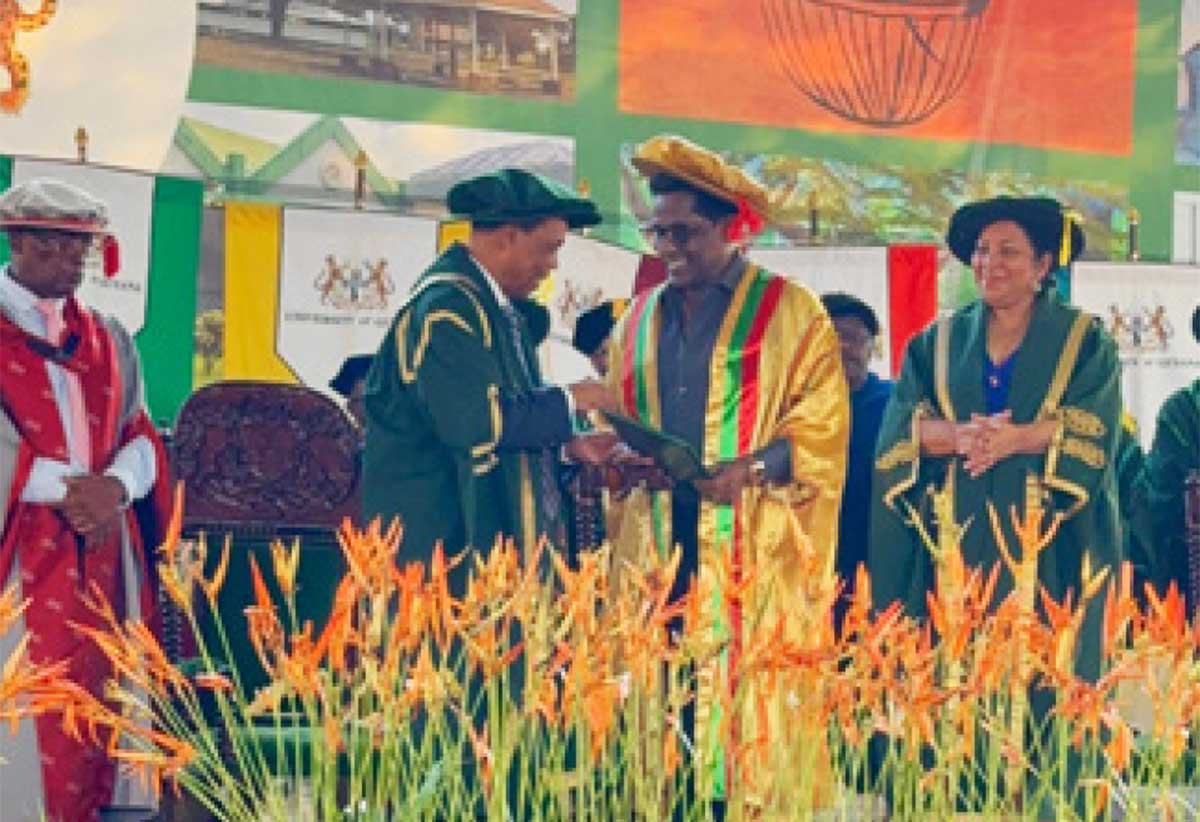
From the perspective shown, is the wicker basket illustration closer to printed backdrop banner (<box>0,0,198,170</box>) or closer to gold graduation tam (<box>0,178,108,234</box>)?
printed backdrop banner (<box>0,0,198,170</box>)

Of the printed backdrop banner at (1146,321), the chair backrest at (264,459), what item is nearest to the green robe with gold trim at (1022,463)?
the chair backrest at (264,459)

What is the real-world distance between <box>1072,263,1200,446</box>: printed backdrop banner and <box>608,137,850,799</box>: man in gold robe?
3.25 meters

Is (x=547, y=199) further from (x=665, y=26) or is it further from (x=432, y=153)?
(x=665, y=26)

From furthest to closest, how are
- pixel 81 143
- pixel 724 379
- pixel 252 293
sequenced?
pixel 252 293
pixel 81 143
pixel 724 379

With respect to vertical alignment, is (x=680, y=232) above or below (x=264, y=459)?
above

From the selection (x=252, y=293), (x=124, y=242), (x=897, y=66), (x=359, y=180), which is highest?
(x=897, y=66)

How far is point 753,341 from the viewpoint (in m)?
6.04

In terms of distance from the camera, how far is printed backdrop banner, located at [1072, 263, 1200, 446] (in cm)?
915

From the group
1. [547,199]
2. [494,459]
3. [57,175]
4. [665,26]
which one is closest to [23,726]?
[494,459]

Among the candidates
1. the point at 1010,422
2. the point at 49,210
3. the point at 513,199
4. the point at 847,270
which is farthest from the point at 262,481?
the point at 847,270

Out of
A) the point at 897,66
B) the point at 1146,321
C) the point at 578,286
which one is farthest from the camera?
the point at 897,66

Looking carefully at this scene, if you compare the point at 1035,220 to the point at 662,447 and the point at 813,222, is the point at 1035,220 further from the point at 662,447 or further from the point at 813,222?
Answer: the point at 813,222

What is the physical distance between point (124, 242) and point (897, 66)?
10.1ft

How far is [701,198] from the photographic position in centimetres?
591
